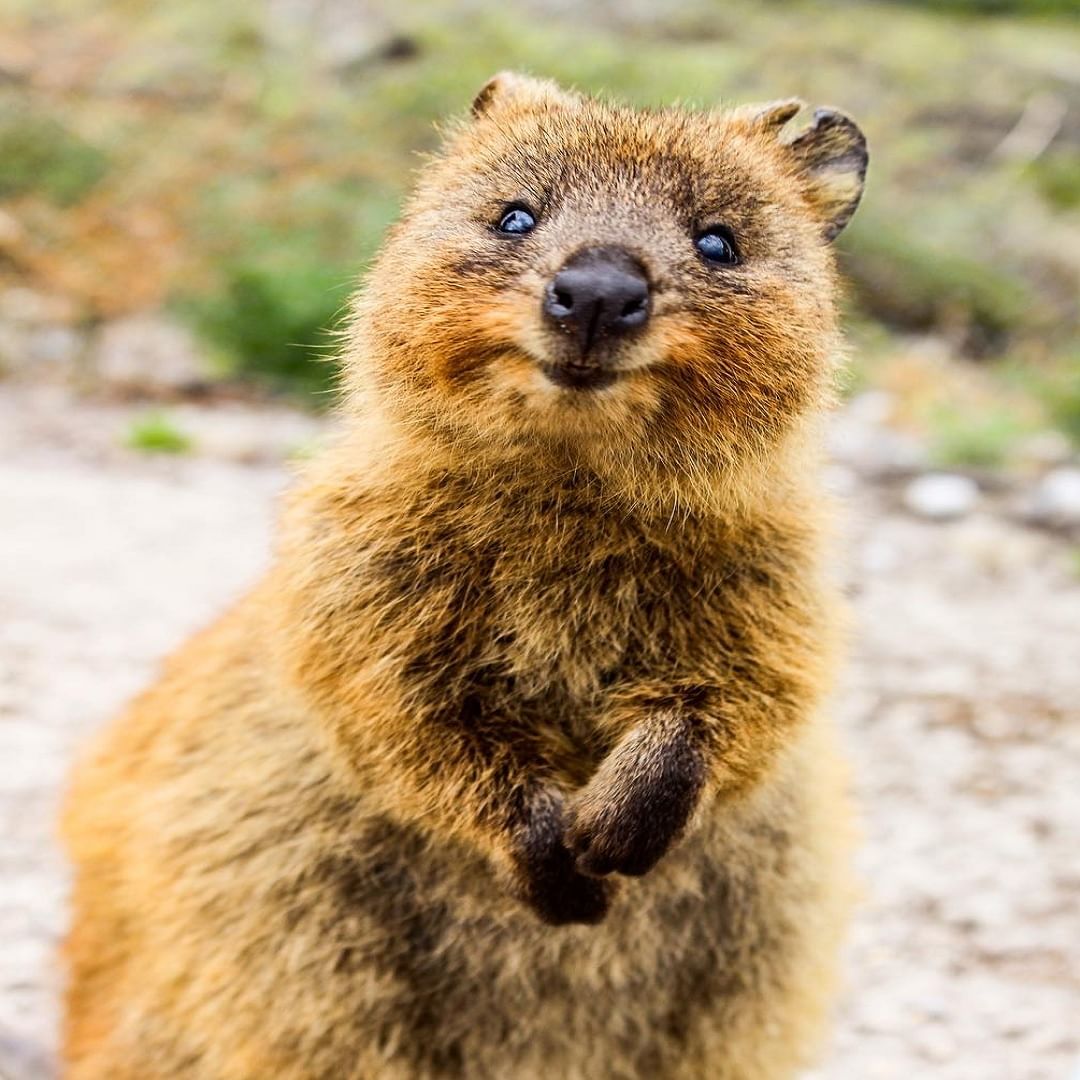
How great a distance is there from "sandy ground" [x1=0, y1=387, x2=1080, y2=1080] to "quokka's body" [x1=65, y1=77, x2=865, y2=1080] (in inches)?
26.2

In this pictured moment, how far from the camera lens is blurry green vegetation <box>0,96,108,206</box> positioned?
16.1 metres

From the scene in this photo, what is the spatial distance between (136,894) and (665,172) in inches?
88.4

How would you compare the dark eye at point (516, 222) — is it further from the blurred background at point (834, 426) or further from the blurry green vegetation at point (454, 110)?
the blurry green vegetation at point (454, 110)

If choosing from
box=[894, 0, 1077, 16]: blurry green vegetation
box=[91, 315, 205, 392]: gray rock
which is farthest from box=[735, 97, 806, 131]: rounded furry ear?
box=[894, 0, 1077, 16]: blurry green vegetation

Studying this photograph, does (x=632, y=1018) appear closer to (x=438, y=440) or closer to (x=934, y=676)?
(x=438, y=440)

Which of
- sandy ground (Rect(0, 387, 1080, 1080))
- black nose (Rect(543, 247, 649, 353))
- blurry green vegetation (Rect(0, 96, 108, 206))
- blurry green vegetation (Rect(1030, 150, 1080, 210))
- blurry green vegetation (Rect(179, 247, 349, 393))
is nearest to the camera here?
black nose (Rect(543, 247, 649, 353))

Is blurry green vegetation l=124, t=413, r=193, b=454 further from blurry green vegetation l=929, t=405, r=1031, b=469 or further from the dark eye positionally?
the dark eye

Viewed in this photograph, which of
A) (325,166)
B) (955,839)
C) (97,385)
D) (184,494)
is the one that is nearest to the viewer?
(955,839)

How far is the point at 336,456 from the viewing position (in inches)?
145

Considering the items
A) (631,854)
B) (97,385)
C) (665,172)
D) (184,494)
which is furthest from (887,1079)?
Answer: (97,385)

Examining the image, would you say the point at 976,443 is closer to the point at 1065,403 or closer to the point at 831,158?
the point at 1065,403

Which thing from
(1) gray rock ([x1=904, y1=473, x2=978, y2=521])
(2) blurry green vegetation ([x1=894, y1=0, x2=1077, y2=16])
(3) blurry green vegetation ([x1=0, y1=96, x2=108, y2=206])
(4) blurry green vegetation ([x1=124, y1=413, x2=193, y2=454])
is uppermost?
(2) blurry green vegetation ([x1=894, y1=0, x2=1077, y2=16])

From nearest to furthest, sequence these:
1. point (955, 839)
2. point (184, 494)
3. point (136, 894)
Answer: point (136, 894) < point (955, 839) < point (184, 494)

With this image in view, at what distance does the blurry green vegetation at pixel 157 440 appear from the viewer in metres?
10.2
